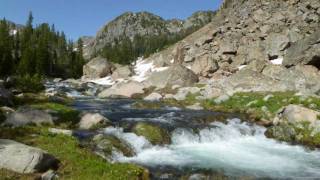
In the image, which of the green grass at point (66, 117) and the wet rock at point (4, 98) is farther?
the wet rock at point (4, 98)

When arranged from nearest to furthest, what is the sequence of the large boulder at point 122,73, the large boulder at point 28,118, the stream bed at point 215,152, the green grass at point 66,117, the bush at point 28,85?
the stream bed at point 215,152
the large boulder at point 28,118
the green grass at point 66,117
the bush at point 28,85
the large boulder at point 122,73

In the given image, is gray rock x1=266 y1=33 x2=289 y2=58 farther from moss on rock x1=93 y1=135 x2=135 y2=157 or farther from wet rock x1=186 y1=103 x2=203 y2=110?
moss on rock x1=93 y1=135 x2=135 y2=157

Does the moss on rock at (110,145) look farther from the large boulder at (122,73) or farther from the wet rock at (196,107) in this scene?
the large boulder at (122,73)

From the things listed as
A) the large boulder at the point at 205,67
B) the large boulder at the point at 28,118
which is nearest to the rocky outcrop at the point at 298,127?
the large boulder at the point at 28,118

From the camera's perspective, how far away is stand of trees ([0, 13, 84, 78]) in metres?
100

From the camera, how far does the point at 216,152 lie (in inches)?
1081

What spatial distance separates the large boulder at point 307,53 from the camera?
6769 cm

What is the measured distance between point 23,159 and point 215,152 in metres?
14.3

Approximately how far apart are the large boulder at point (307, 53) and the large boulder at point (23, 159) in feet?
194

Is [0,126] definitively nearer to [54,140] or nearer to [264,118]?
[54,140]

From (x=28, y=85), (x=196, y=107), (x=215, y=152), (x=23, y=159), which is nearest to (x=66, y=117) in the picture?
(x=215, y=152)

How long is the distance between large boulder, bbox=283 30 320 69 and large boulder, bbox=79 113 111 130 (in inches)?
1899

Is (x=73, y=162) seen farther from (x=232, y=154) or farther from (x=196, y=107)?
(x=196, y=107)

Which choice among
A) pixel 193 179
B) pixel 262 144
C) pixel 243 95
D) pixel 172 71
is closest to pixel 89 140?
pixel 193 179
